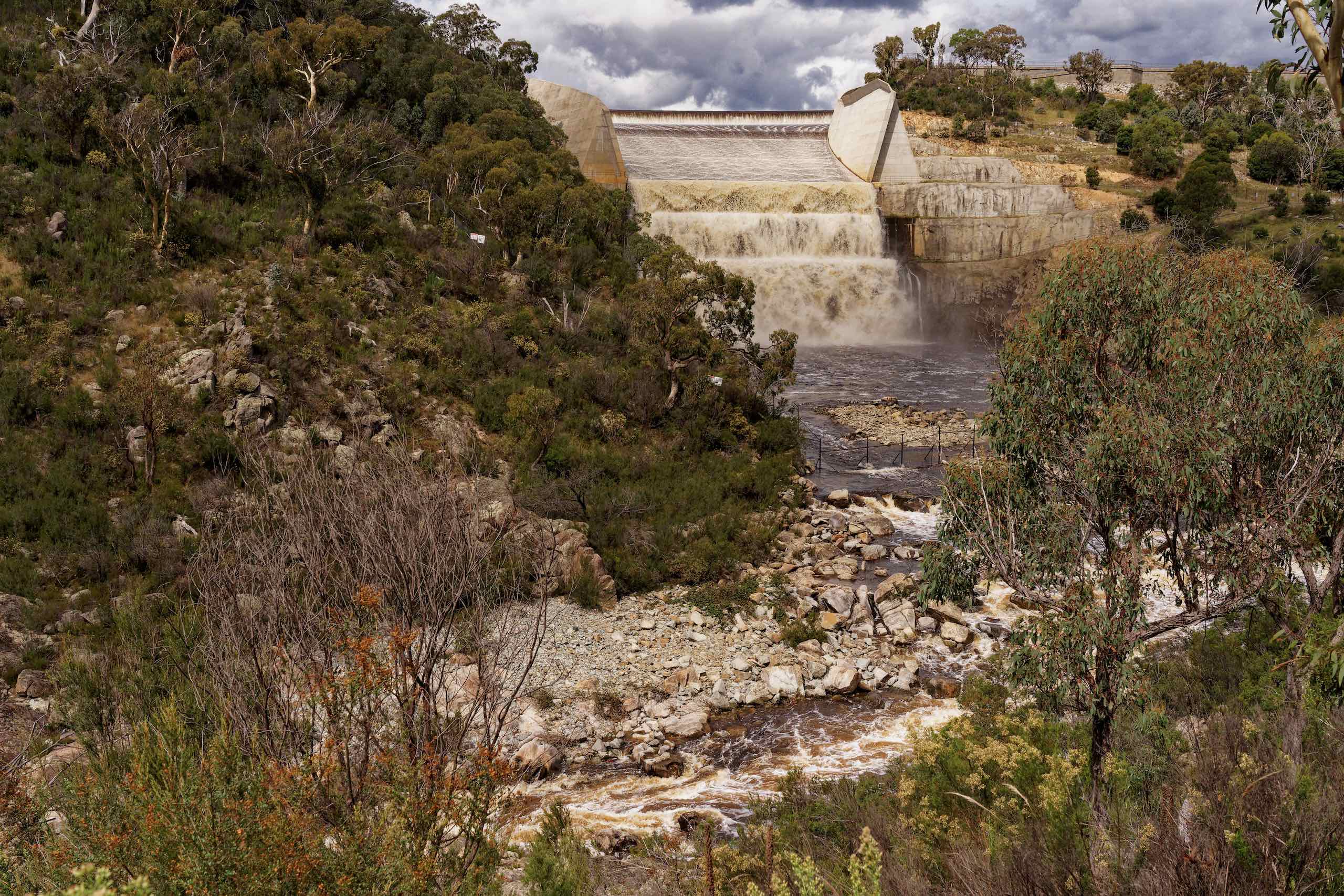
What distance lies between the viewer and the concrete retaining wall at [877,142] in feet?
159

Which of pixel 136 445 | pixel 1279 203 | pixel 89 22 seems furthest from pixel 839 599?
pixel 1279 203

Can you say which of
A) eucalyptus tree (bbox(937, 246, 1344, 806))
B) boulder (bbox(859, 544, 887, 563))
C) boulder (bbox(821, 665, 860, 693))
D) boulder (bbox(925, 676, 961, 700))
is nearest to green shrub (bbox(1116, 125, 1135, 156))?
boulder (bbox(859, 544, 887, 563))

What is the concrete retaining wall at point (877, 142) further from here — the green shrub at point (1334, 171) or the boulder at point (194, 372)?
the boulder at point (194, 372)

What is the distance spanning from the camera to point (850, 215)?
44250 millimetres

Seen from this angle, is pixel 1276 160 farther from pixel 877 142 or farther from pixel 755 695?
pixel 755 695

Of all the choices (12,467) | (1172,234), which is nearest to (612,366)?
(12,467)

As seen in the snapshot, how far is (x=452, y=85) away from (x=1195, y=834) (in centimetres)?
4181

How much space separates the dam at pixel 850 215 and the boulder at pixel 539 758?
3081cm

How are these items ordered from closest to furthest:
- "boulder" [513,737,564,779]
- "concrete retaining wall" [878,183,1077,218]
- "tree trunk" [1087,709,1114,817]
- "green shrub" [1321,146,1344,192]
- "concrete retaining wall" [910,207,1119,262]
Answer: "tree trunk" [1087,709,1114,817]
"boulder" [513,737,564,779]
"concrete retaining wall" [910,207,1119,262]
"concrete retaining wall" [878,183,1077,218]
"green shrub" [1321,146,1344,192]

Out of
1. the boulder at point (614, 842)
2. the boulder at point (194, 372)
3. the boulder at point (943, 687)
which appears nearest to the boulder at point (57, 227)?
the boulder at point (194, 372)

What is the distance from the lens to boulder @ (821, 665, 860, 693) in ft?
45.9

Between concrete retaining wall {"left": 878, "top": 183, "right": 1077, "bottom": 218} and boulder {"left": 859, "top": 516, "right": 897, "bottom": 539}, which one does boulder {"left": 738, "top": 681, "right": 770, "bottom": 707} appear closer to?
boulder {"left": 859, "top": 516, "right": 897, "bottom": 539}

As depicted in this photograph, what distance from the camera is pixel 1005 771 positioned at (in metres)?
7.47

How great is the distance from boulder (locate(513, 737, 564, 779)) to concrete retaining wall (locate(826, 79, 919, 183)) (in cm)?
4355
